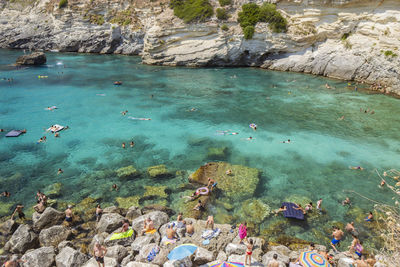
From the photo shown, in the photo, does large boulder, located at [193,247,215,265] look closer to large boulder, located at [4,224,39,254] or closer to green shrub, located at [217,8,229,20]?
large boulder, located at [4,224,39,254]

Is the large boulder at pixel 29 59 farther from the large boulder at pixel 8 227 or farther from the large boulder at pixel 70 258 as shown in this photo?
the large boulder at pixel 70 258

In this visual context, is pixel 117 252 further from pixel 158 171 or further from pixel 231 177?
pixel 231 177

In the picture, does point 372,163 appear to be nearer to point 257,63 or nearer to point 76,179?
point 76,179

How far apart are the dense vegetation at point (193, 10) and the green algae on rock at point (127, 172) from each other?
42741mm

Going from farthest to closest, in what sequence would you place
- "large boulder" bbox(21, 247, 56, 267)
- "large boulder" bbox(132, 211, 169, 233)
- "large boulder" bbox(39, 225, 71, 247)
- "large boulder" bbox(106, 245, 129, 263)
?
1. "large boulder" bbox(132, 211, 169, 233)
2. "large boulder" bbox(39, 225, 71, 247)
3. "large boulder" bbox(106, 245, 129, 263)
4. "large boulder" bbox(21, 247, 56, 267)

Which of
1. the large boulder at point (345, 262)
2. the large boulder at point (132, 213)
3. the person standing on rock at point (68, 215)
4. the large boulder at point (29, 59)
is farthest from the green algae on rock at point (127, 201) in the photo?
the large boulder at point (29, 59)

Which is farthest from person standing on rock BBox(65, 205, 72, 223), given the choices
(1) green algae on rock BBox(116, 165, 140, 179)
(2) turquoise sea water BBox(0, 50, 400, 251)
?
(1) green algae on rock BBox(116, 165, 140, 179)

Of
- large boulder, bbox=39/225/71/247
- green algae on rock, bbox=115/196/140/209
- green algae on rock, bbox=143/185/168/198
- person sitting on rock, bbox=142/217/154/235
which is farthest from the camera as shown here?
green algae on rock, bbox=143/185/168/198

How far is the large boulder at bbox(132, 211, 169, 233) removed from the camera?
44.5ft

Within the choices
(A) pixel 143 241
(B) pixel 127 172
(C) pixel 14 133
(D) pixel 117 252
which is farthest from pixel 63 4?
(D) pixel 117 252

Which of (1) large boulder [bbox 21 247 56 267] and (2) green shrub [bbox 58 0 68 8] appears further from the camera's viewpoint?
(2) green shrub [bbox 58 0 68 8]

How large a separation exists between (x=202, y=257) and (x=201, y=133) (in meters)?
16.7

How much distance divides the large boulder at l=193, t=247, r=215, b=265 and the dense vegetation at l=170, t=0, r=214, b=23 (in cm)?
5140

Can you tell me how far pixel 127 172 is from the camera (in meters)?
19.6
